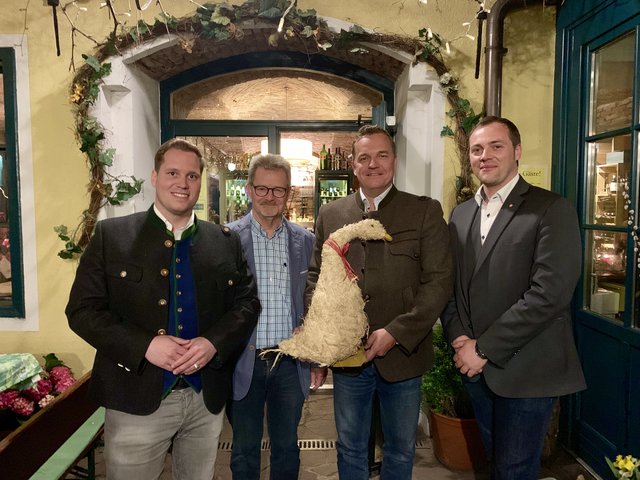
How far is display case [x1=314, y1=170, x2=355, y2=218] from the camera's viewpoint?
544 cm

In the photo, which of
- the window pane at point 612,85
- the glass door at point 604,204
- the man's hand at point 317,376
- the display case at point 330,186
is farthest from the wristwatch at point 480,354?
the display case at point 330,186

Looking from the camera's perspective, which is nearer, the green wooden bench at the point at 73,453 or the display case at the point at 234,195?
the green wooden bench at the point at 73,453

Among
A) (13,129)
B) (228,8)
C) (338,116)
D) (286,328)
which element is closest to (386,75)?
(338,116)

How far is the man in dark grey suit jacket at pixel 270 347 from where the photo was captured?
7.53 ft

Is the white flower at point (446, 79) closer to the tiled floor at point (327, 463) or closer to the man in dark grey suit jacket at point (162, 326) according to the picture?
the man in dark grey suit jacket at point (162, 326)

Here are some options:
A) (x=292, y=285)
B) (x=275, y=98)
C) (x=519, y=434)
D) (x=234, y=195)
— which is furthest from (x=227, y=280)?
(x=234, y=195)

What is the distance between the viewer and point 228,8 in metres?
3.19

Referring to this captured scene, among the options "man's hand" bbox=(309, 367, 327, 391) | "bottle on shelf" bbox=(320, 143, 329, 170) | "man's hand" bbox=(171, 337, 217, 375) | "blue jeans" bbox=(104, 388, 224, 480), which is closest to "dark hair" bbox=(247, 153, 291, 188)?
"man's hand" bbox=(171, 337, 217, 375)

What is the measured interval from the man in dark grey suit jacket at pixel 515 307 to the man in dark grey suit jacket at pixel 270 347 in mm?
856

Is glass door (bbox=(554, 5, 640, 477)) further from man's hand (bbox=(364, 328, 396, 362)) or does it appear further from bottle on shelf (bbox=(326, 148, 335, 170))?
bottle on shelf (bbox=(326, 148, 335, 170))

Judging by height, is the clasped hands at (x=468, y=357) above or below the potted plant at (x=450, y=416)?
above

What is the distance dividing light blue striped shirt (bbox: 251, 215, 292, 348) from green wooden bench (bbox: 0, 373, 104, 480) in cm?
86

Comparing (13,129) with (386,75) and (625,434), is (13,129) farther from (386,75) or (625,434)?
(625,434)

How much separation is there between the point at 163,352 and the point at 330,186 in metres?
4.01
